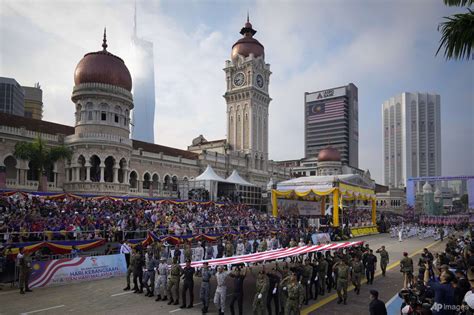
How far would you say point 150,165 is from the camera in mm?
46906

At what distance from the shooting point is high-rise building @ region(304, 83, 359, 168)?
155125 millimetres

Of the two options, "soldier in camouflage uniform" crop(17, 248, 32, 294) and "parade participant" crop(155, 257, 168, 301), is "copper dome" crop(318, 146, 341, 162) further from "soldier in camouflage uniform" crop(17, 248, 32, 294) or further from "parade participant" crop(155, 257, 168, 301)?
"soldier in camouflage uniform" crop(17, 248, 32, 294)

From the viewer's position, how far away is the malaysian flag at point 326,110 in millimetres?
156125

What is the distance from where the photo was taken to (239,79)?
67.6m

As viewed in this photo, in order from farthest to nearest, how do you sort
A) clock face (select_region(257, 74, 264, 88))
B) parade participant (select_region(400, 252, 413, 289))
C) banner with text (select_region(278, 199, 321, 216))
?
clock face (select_region(257, 74, 264, 88))
banner with text (select_region(278, 199, 321, 216))
parade participant (select_region(400, 252, 413, 289))

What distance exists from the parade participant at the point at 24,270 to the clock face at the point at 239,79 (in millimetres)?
55070

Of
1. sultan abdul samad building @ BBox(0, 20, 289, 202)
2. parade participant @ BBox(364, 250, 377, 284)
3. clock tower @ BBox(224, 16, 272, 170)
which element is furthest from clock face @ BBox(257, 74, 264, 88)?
parade participant @ BBox(364, 250, 377, 284)

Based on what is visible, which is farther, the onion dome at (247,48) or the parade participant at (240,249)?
the onion dome at (247,48)

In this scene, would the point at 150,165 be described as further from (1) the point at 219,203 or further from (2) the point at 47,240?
(2) the point at 47,240

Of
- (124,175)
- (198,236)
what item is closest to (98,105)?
(124,175)

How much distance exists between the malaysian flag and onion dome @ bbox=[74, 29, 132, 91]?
420ft

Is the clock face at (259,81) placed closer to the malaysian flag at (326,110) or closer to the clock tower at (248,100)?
the clock tower at (248,100)

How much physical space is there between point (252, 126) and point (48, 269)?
51.5m

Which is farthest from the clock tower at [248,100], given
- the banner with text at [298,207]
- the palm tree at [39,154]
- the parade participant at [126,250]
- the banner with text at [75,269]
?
the banner with text at [75,269]
